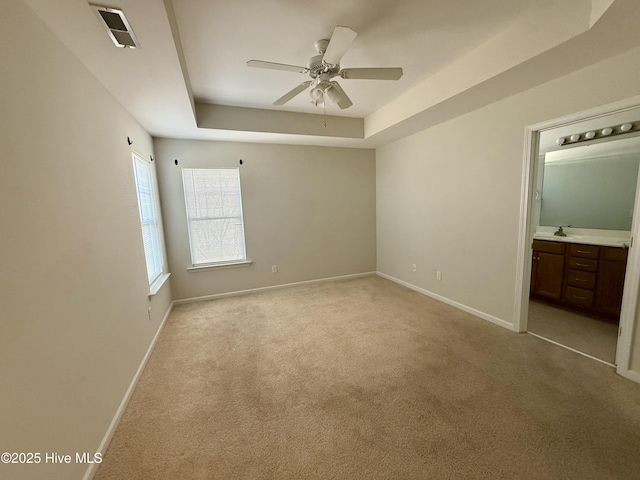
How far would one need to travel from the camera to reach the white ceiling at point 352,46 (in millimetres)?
1471

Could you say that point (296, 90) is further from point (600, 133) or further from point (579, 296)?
point (579, 296)

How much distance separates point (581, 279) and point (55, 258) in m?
4.71

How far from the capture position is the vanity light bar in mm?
2672

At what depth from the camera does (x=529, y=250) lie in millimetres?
2568

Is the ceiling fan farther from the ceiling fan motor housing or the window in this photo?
the window

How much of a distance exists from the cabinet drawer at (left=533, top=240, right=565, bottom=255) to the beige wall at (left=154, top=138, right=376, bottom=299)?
7.94 feet

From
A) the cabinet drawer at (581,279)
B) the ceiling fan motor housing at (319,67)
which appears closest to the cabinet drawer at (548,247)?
the cabinet drawer at (581,279)

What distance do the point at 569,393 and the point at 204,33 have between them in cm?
373

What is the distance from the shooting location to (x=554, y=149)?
3.63m

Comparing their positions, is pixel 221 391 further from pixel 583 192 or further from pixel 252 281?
pixel 583 192

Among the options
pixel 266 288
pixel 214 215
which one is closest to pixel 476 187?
pixel 266 288

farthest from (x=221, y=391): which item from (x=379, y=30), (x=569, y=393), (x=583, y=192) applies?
(x=583, y=192)

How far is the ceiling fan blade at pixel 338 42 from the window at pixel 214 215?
2.44m

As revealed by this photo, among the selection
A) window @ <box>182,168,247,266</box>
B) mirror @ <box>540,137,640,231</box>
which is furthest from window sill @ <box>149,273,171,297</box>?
mirror @ <box>540,137,640,231</box>
